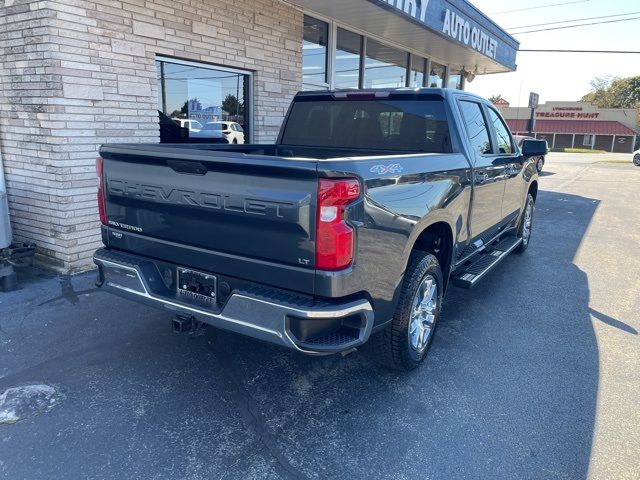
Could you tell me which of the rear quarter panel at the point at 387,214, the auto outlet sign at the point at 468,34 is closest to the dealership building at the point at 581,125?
the auto outlet sign at the point at 468,34

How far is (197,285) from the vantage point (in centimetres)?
306

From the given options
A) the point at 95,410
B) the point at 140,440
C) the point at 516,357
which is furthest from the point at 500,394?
the point at 95,410

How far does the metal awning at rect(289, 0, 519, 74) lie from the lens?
815 cm

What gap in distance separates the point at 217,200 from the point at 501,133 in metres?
4.03

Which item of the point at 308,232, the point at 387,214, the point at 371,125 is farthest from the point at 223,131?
the point at 308,232

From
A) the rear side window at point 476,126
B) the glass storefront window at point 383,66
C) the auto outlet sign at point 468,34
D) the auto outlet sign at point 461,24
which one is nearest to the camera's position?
the rear side window at point 476,126

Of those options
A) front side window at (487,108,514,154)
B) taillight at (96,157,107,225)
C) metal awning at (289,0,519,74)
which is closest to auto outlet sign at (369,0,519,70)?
metal awning at (289,0,519,74)

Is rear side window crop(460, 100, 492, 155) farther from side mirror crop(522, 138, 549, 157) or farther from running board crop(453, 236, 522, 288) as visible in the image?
running board crop(453, 236, 522, 288)

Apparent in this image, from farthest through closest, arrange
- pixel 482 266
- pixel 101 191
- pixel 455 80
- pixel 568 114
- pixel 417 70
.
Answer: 1. pixel 568 114
2. pixel 455 80
3. pixel 417 70
4. pixel 482 266
5. pixel 101 191

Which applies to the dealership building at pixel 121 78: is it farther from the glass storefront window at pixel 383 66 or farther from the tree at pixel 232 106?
the glass storefront window at pixel 383 66

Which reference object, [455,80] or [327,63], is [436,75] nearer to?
[455,80]

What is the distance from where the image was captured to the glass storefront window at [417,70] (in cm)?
1287

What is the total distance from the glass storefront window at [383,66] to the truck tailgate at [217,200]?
862 cm

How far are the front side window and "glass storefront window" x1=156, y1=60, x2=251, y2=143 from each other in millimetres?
4014
